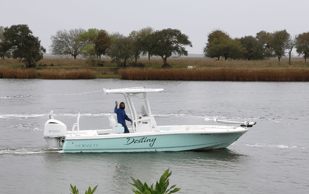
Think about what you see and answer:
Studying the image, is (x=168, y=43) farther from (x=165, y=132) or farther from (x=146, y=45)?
(x=165, y=132)

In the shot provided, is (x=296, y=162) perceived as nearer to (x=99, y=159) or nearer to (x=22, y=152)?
(x=99, y=159)

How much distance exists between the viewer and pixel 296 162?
17.4 m

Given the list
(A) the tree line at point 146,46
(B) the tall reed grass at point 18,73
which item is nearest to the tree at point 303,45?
(A) the tree line at point 146,46

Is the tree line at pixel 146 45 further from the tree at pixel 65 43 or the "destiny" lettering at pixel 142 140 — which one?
the "destiny" lettering at pixel 142 140

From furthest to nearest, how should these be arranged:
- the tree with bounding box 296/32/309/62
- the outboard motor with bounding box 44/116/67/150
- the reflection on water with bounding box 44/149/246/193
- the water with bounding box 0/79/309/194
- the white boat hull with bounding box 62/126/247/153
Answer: the tree with bounding box 296/32/309/62 < the white boat hull with bounding box 62/126/247/153 < the outboard motor with bounding box 44/116/67/150 < the reflection on water with bounding box 44/149/246/193 < the water with bounding box 0/79/309/194

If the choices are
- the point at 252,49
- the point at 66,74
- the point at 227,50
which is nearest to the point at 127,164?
the point at 66,74

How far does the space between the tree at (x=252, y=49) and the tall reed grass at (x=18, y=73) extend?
192 ft

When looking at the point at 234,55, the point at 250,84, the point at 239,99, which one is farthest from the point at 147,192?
the point at 234,55

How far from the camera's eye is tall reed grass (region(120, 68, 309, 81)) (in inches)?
2422

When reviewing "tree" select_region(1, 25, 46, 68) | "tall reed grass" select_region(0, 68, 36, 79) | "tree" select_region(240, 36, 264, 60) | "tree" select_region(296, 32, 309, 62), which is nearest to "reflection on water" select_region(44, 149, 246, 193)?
→ "tall reed grass" select_region(0, 68, 36, 79)

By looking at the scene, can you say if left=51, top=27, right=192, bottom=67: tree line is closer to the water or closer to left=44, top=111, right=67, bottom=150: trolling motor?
the water

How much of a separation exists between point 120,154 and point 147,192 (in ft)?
43.0

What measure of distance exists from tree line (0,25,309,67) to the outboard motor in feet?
223

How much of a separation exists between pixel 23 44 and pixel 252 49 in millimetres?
59332
